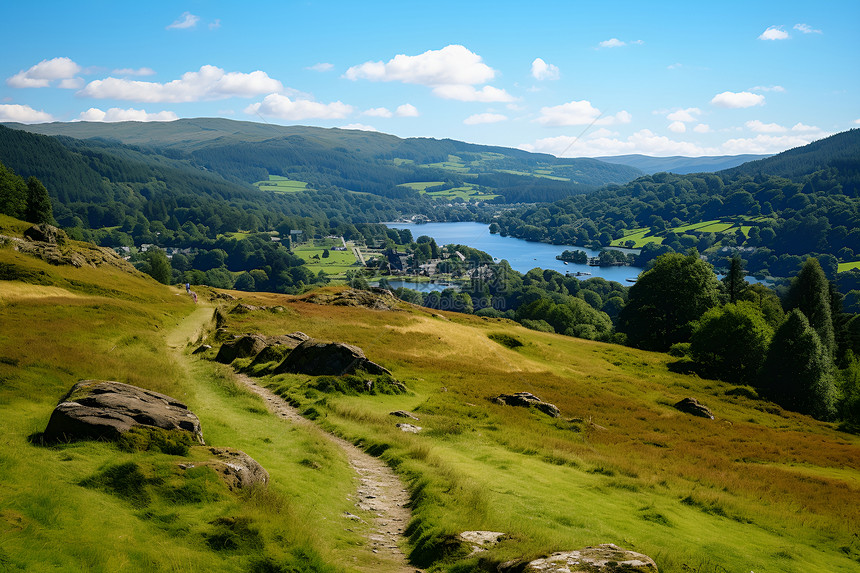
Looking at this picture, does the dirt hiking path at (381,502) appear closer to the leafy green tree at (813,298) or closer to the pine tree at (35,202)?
the leafy green tree at (813,298)

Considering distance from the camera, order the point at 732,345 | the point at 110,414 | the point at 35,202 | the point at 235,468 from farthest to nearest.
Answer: the point at 35,202 < the point at 732,345 < the point at 110,414 < the point at 235,468

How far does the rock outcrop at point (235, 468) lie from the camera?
12.2 meters

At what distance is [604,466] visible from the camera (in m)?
21.2

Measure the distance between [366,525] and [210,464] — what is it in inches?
168

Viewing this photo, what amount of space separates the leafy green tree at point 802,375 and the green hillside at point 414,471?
7273mm

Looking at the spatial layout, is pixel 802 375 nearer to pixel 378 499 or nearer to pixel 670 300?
pixel 670 300

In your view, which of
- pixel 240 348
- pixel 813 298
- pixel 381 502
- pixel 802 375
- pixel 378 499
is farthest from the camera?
pixel 813 298

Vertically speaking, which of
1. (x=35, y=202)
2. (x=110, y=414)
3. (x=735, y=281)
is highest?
(x=35, y=202)

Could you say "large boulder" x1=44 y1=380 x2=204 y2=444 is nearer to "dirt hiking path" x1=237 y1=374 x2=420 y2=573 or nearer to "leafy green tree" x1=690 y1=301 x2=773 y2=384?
"dirt hiking path" x1=237 y1=374 x2=420 y2=573

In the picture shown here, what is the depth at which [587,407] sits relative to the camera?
35250 mm

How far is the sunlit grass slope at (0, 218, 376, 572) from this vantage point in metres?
8.90

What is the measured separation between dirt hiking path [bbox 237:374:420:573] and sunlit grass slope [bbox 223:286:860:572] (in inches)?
20.0

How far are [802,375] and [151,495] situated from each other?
5682cm

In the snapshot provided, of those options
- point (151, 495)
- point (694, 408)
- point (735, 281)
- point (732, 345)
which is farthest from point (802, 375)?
point (151, 495)
